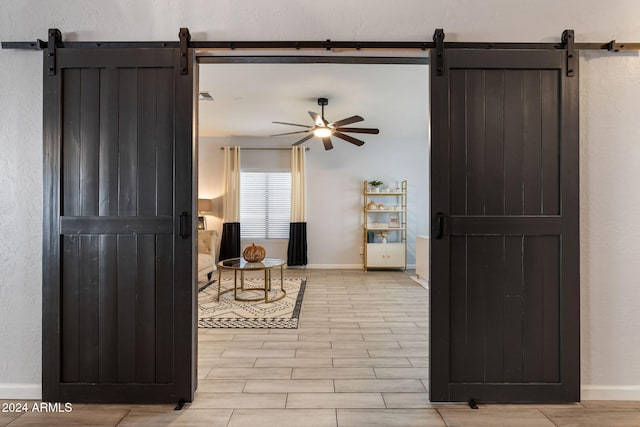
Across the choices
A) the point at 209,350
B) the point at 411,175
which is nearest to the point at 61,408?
the point at 209,350

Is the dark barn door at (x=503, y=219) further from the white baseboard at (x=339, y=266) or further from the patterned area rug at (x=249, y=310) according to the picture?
the white baseboard at (x=339, y=266)

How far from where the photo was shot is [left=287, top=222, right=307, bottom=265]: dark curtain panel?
22.7 ft

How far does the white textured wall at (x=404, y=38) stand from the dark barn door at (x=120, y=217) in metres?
0.17

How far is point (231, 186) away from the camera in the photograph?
6.90m

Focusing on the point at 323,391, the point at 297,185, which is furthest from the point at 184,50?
the point at 297,185

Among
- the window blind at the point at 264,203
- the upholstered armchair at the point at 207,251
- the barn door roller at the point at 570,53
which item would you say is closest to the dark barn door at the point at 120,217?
the barn door roller at the point at 570,53

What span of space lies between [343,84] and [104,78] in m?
2.80

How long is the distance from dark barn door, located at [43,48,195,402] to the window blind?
5.06 metres

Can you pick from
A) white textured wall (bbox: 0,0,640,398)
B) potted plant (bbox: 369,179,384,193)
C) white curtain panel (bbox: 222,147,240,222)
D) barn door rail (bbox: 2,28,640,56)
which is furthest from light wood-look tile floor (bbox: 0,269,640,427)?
white curtain panel (bbox: 222,147,240,222)

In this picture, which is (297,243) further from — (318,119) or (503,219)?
(503,219)

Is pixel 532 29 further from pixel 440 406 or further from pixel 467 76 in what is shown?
pixel 440 406

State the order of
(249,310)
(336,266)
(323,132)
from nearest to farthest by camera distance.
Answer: (249,310) < (323,132) < (336,266)

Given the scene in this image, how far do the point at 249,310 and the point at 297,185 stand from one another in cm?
348

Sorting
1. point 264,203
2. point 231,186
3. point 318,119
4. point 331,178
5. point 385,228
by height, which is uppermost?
point 318,119
